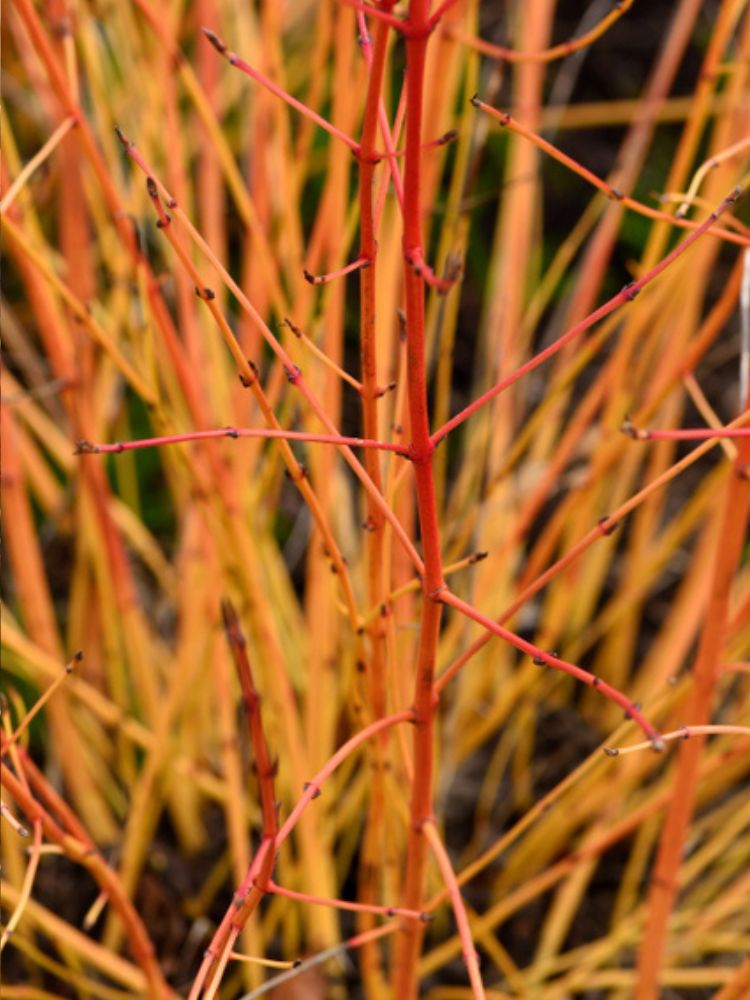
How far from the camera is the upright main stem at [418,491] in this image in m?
0.41

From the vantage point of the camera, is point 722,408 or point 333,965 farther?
point 722,408

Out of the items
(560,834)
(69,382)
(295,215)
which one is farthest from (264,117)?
(560,834)

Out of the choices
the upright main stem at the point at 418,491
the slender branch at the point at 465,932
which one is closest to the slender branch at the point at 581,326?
the upright main stem at the point at 418,491

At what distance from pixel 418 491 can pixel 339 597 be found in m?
0.46

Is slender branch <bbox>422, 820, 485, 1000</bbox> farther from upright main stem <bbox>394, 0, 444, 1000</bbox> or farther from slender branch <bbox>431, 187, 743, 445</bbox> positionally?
slender branch <bbox>431, 187, 743, 445</bbox>

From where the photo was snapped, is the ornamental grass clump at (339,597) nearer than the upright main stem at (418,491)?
→ No

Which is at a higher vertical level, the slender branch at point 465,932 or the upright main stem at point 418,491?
the upright main stem at point 418,491

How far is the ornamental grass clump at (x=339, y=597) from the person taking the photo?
68cm

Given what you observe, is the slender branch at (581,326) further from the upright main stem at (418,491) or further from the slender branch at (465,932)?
the slender branch at (465,932)

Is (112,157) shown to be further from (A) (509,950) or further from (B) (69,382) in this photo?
(A) (509,950)

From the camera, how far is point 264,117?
3.06 ft

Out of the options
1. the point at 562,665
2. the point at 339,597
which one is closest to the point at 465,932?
the point at 562,665

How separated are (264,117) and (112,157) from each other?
12cm

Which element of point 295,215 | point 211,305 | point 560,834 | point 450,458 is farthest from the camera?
point 450,458
